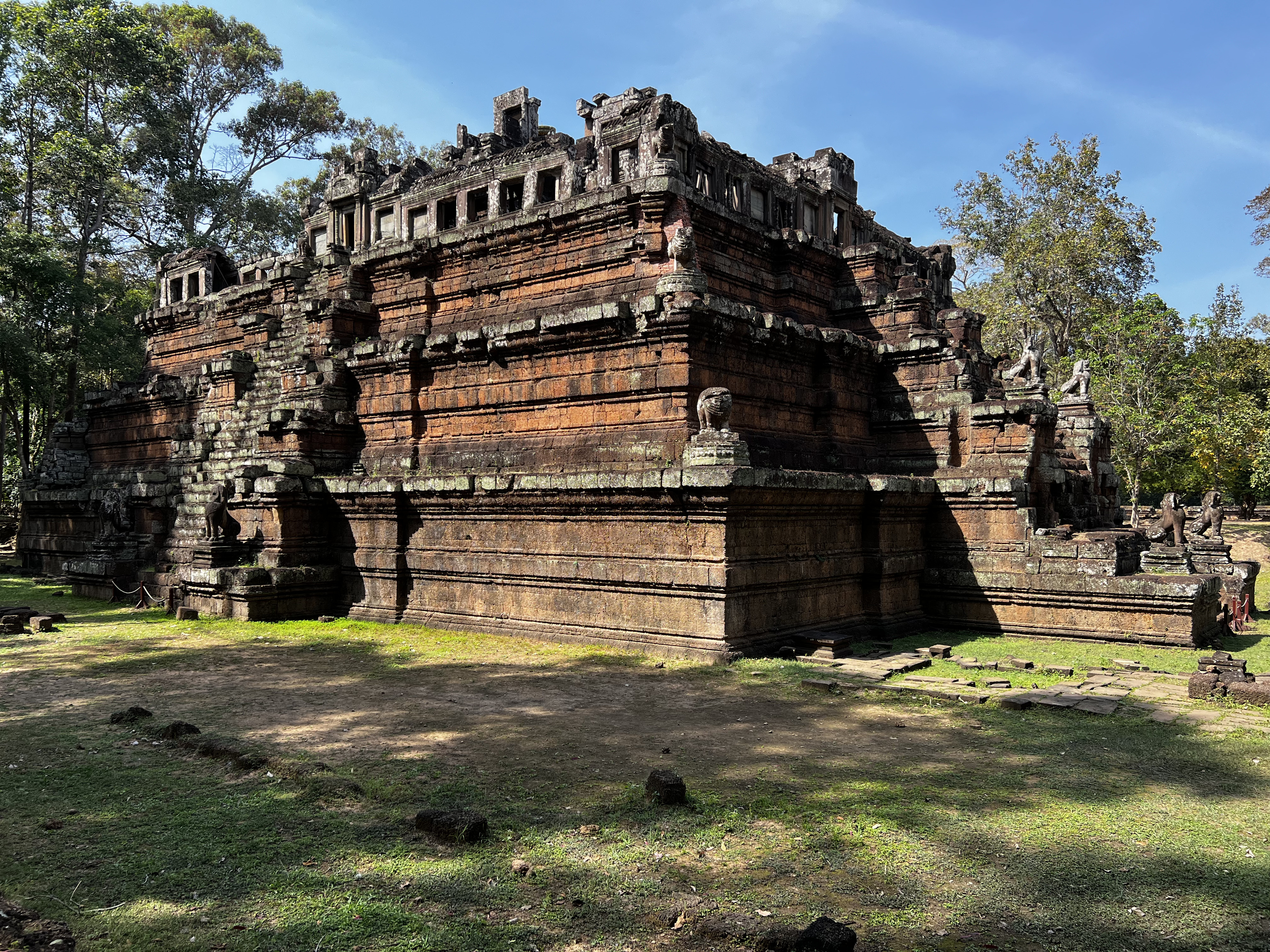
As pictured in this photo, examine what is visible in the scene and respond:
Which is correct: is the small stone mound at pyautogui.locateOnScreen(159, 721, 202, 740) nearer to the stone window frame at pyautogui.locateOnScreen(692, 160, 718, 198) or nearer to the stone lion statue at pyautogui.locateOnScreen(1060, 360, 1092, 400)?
the stone window frame at pyautogui.locateOnScreen(692, 160, 718, 198)

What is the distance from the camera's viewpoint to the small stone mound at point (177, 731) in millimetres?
7211

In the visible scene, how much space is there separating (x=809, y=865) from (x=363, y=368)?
528 inches

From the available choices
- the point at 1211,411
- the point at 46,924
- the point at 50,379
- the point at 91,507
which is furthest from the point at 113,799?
the point at 1211,411

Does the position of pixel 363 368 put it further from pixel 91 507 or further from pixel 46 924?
pixel 46 924

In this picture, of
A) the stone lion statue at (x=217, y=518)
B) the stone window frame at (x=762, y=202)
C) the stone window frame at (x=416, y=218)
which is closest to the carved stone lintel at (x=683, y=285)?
the stone window frame at (x=762, y=202)

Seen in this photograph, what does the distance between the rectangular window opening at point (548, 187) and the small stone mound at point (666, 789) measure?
11500mm

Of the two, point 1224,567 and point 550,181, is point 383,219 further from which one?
point 1224,567

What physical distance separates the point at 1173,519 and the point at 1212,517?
2.13m

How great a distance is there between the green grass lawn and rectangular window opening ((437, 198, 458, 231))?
10.4m

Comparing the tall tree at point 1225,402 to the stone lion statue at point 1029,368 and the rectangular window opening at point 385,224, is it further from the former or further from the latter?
the rectangular window opening at point 385,224

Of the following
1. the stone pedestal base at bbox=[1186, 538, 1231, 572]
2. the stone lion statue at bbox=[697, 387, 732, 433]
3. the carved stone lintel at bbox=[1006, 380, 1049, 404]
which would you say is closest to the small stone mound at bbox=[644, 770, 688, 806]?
the stone lion statue at bbox=[697, 387, 732, 433]

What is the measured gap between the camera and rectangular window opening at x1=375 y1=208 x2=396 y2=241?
17938 mm

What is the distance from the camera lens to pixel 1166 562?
1309 centimetres

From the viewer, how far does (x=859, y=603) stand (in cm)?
1338
